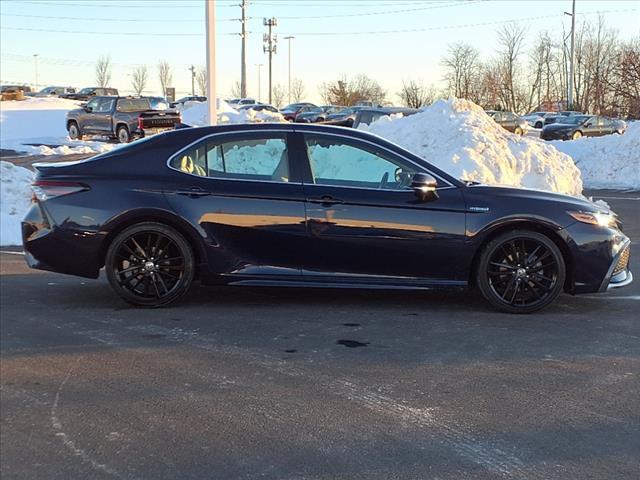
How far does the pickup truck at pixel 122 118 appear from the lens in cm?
2602

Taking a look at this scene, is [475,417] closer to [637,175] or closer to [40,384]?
[40,384]

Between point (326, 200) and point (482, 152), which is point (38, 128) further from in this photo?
point (326, 200)

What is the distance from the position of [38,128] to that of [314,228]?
3353 cm

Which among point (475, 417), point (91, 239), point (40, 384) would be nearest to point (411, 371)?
point (475, 417)

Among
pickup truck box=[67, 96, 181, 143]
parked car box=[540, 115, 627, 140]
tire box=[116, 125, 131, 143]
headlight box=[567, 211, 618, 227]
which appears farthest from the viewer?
parked car box=[540, 115, 627, 140]

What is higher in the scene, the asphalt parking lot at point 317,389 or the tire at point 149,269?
the tire at point 149,269

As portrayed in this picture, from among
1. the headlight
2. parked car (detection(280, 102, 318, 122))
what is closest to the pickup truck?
the headlight

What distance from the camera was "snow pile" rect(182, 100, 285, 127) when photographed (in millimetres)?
33438

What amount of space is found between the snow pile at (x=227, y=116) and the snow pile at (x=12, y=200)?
19.7 meters

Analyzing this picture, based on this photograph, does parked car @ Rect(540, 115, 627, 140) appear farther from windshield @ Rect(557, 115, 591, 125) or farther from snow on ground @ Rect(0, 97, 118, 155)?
snow on ground @ Rect(0, 97, 118, 155)

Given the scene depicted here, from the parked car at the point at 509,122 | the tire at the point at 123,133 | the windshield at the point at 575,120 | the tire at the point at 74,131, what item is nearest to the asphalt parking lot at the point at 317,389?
the tire at the point at 123,133

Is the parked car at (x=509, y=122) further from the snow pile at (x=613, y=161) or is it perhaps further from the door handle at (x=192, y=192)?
the door handle at (x=192, y=192)

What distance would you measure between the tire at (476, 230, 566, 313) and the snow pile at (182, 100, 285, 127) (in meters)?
26.0

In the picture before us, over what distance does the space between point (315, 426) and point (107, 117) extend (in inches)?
1034
